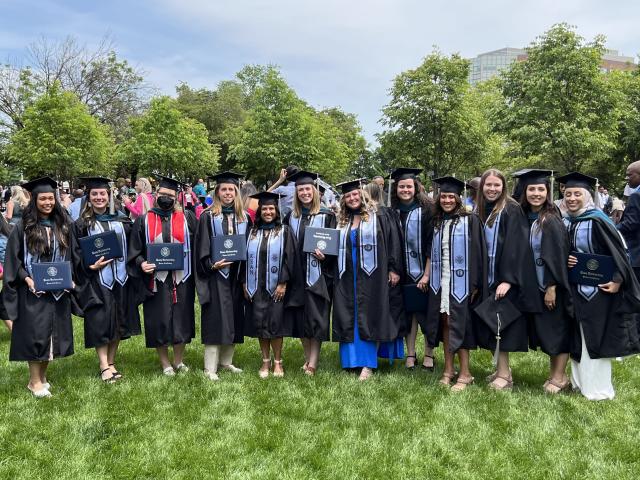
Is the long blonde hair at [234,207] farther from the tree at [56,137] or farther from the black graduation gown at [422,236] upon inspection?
the tree at [56,137]

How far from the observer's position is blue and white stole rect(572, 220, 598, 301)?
15.6 feet

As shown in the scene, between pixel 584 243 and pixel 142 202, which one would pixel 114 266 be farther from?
pixel 584 243

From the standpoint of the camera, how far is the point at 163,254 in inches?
207

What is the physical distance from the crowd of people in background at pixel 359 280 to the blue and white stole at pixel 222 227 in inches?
0.6

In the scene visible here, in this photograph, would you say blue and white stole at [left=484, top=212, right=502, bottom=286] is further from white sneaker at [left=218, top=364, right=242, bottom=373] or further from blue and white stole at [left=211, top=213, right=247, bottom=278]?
white sneaker at [left=218, top=364, right=242, bottom=373]

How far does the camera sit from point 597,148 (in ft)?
61.3

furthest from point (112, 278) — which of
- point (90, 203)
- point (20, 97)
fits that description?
point (20, 97)

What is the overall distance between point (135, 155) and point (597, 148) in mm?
21436

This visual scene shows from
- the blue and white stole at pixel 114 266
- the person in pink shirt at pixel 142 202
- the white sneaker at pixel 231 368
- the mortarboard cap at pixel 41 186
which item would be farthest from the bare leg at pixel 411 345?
the person in pink shirt at pixel 142 202

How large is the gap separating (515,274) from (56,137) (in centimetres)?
2474

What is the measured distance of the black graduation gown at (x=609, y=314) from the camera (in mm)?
4676

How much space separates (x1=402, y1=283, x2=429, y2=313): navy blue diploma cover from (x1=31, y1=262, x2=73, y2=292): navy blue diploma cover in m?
3.20

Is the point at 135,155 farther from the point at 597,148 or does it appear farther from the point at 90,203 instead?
the point at 90,203

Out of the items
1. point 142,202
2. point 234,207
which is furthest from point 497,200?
point 142,202
